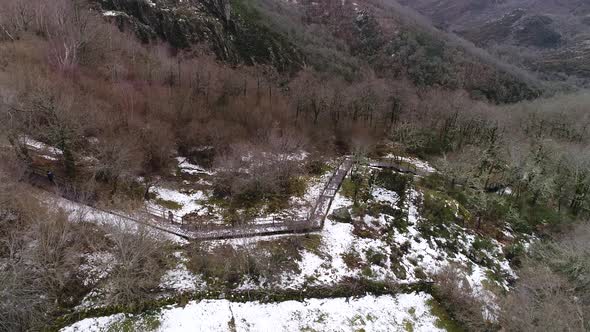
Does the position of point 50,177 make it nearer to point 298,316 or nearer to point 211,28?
point 298,316

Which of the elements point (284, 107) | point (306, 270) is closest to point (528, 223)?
point (306, 270)

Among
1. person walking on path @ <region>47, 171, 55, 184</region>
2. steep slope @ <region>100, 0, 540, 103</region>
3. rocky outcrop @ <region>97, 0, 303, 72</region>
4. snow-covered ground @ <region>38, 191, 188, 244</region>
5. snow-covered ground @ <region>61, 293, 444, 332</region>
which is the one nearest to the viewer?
snow-covered ground @ <region>61, 293, 444, 332</region>

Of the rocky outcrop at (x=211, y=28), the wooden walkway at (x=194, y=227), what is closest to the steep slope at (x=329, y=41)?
the rocky outcrop at (x=211, y=28)

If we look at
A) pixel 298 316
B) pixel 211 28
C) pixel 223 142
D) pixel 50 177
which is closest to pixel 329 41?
pixel 211 28

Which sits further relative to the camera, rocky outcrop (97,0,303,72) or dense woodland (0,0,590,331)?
rocky outcrop (97,0,303,72)

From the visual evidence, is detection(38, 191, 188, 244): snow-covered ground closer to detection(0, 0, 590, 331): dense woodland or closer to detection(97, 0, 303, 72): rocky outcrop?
detection(0, 0, 590, 331): dense woodland

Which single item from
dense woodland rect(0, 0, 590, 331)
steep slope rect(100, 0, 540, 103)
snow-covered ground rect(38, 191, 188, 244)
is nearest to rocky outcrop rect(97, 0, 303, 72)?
steep slope rect(100, 0, 540, 103)

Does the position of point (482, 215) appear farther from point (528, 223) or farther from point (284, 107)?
point (284, 107)
